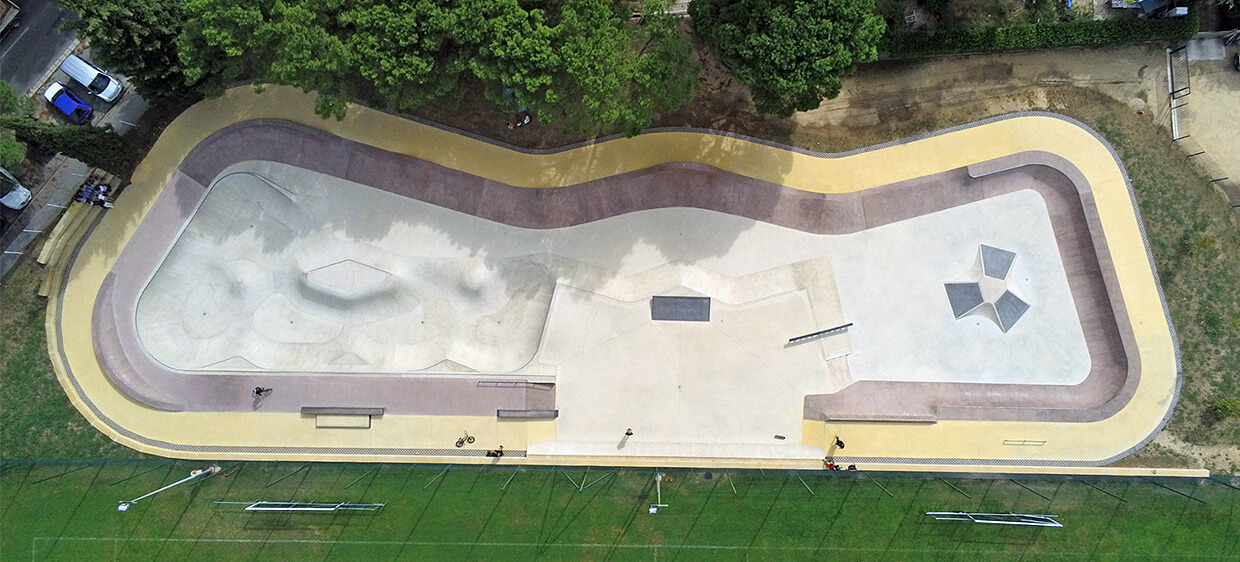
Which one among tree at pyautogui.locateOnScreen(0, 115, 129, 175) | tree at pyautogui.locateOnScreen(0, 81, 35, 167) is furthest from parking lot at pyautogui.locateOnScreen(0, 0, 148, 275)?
tree at pyautogui.locateOnScreen(0, 81, 35, 167)

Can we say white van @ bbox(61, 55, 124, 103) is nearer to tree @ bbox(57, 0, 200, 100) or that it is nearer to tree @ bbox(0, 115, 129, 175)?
tree @ bbox(0, 115, 129, 175)

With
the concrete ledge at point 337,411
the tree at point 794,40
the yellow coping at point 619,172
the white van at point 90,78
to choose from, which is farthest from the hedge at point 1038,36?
the white van at point 90,78

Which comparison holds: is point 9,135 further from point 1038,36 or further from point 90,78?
point 1038,36

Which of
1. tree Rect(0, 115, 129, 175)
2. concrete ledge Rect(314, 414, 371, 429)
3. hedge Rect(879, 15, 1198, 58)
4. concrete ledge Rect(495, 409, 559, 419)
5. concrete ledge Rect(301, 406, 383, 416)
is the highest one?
hedge Rect(879, 15, 1198, 58)

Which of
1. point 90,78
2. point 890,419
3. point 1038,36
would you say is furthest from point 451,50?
point 1038,36

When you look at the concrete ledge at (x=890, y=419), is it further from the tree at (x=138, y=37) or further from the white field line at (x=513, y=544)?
the tree at (x=138, y=37)

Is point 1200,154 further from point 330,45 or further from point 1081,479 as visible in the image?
point 330,45
